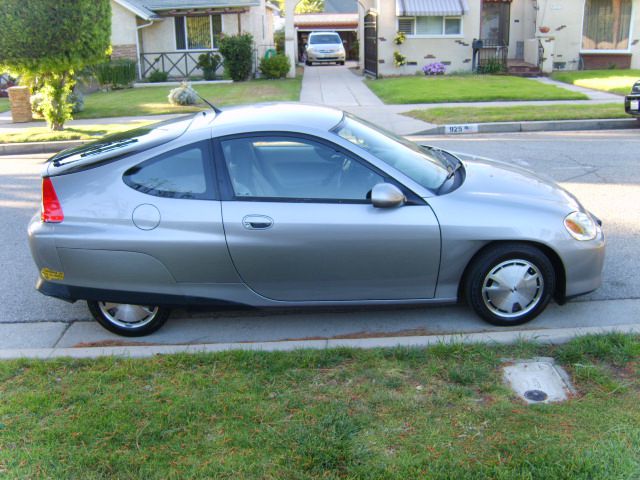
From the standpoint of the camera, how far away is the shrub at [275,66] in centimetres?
2639

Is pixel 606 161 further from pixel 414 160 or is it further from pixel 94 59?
pixel 94 59

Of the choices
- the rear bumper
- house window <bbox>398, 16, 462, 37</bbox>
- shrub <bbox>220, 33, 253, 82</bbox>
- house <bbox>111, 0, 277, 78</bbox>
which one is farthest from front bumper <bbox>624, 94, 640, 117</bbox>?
house <bbox>111, 0, 277, 78</bbox>

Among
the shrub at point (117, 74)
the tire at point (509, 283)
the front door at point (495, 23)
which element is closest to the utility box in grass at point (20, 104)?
the shrub at point (117, 74)

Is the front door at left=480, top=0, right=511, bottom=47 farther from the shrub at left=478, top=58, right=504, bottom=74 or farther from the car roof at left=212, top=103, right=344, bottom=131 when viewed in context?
the car roof at left=212, top=103, right=344, bottom=131

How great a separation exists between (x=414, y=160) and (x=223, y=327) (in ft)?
6.17

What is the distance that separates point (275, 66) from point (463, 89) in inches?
382

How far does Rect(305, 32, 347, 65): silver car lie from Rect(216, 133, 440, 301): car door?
3180 cm

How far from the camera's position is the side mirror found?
434cm

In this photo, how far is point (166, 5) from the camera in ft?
93.4

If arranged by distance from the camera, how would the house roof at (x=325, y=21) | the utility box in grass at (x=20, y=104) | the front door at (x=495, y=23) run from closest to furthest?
1. the utility box in grass at (x=20, y=104)
2. the front door at (x=495, y=23)
3. the house roof at (x=325, y=21)

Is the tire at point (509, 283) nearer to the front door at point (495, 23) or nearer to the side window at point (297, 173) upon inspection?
the side window at point (297, 173)

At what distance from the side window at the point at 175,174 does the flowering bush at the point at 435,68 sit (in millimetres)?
22204

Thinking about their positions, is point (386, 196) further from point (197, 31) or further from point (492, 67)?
point (197, 31)

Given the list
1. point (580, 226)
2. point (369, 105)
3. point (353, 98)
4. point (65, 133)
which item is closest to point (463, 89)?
point (353, 98)
